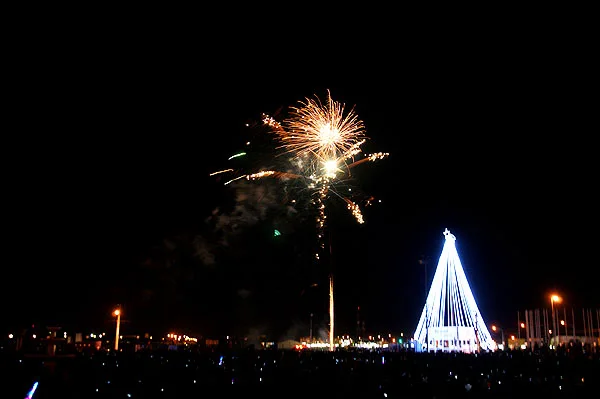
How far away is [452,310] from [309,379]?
20260mm

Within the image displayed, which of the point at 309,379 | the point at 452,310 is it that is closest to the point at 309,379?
the point at 309,379

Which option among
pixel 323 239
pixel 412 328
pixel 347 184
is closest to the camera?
pixel 347 184

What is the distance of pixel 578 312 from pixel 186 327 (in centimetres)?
5033

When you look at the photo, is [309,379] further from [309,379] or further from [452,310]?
[452,310]

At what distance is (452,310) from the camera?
31375 mm

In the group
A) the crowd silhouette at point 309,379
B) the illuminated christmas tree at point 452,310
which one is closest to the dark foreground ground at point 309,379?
the crowd silhouette at point 309,379

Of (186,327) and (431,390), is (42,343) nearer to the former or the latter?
(186,327)

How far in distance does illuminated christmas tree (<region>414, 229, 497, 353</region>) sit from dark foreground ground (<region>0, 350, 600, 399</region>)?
45.1 ft

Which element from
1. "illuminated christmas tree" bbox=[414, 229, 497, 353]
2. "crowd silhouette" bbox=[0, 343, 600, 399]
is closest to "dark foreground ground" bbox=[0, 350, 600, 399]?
"crowd silhouette" bbox=[0, 343, 600, 399]

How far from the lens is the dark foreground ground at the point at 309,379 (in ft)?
37.0

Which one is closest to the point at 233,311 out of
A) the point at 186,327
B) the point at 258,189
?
the point at 186,327

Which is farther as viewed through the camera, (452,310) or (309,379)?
(452,310)

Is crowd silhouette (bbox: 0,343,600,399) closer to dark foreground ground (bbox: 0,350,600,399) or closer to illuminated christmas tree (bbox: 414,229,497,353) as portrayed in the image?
dark foreground ground (bbox: 0,350,600,399)

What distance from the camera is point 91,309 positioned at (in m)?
36.2
